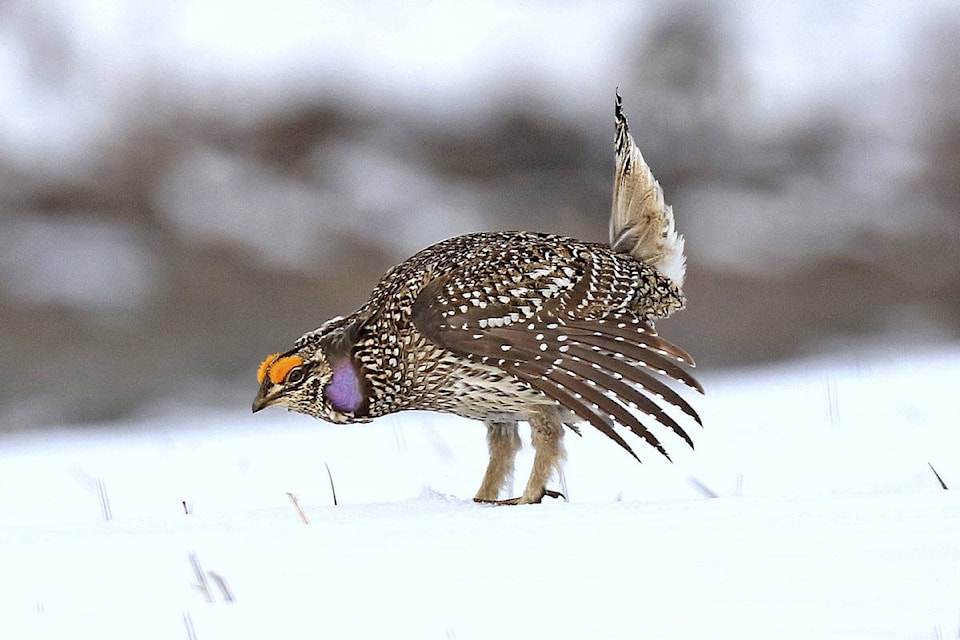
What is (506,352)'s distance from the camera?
13.6 ft

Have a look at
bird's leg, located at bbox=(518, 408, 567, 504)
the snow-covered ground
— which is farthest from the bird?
the snow-covered ground

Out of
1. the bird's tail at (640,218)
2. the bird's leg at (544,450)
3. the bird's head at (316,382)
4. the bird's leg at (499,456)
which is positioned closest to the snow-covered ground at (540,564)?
the bird's leg at (499,456)

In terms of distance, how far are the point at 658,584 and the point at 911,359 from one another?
6.26m

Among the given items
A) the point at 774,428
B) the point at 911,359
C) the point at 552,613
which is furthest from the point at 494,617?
the point at 911,359

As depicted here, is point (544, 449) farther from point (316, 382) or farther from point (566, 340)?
point (316, 382)

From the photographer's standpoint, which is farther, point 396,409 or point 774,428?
point 774,428

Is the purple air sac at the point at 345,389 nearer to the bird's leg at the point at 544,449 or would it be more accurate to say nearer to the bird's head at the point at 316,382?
the bird's head at the point at 316,382

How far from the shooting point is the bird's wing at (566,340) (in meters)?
4.01

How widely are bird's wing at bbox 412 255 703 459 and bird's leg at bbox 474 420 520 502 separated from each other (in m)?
0.55

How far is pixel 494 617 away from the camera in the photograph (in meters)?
2.50

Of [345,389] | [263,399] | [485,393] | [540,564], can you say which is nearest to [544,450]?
[485,393]

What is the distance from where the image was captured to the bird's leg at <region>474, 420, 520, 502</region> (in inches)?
189

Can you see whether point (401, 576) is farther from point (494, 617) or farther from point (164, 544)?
point (164, 544)

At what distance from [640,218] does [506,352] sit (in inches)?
49.9
